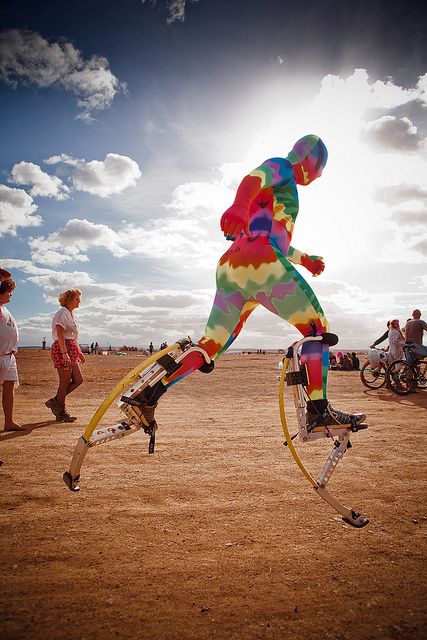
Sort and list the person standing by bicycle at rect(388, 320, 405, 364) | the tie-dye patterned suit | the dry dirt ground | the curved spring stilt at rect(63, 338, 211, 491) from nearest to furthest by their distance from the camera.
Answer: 1. the dry dirt ground
2. the curved spring stilt at rect(63, 338, 211, 491)
3. the tie-dye patterned suit
4. the person standing by bicycle at rect(388, 320, 405, 364)

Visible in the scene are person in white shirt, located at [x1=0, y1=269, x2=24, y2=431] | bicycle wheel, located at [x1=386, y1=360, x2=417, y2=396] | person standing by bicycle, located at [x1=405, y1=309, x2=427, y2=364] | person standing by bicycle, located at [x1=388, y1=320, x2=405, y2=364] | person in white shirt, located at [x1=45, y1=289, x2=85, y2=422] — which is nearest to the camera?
person in white shirt, located at [x1=0, y1=269, x2=24, y2=431]

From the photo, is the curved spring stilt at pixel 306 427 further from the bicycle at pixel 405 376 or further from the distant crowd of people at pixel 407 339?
the distant crowd of people at pixel 407 339

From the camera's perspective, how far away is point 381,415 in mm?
6387

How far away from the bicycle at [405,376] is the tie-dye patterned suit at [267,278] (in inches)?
342

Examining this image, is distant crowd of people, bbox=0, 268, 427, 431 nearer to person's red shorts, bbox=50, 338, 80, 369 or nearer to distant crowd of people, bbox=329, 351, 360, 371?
person's red shorts, bbox=50, 338, 80, 369

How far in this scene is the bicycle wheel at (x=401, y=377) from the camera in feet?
32.3

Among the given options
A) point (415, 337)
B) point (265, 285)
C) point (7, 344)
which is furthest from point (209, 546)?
point (415, 337)

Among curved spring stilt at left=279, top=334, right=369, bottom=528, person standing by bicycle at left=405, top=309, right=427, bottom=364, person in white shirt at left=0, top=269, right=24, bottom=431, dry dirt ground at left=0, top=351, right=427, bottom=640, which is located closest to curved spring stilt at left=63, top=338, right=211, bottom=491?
dry dirt ground at left=0, top=351, right=427, bottom=640

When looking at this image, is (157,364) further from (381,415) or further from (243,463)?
(381,415)

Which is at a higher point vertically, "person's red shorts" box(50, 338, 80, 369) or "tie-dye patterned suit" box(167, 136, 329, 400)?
"tie-dye patterned suit" box(167, 136, 329, 400)

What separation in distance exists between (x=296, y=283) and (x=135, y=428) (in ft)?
4.61

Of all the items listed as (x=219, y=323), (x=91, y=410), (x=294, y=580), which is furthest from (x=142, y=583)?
(x=91, y=410)

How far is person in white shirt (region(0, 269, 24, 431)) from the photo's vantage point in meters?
4.70

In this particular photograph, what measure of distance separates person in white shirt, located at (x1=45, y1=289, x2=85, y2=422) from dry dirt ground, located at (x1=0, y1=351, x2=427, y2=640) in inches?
67.1
